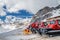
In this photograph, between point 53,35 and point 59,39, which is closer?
point 59,39

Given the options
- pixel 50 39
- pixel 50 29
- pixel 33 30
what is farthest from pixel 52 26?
pixel 33 30

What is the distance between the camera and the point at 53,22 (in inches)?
958

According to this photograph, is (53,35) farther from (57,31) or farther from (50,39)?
(50,39)

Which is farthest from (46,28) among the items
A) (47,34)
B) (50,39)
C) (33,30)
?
(33,30)

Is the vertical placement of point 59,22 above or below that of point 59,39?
above

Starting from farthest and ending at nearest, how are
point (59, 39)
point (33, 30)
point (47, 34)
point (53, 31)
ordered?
point (33, 30), point (47, 34), point (53, 31), point (59, 39)

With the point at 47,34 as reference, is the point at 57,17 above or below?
above

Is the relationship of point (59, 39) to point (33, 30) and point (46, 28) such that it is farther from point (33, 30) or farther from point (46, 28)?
point (33, 30)

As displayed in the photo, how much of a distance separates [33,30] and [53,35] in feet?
35.4

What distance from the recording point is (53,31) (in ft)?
76.5

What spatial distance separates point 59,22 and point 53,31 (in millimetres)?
1273

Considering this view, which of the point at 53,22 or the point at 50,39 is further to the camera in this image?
the point at 53,22

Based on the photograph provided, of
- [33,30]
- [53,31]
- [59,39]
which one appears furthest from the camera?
[33,30]

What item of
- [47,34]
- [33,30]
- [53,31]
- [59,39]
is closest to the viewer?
[59,39]
